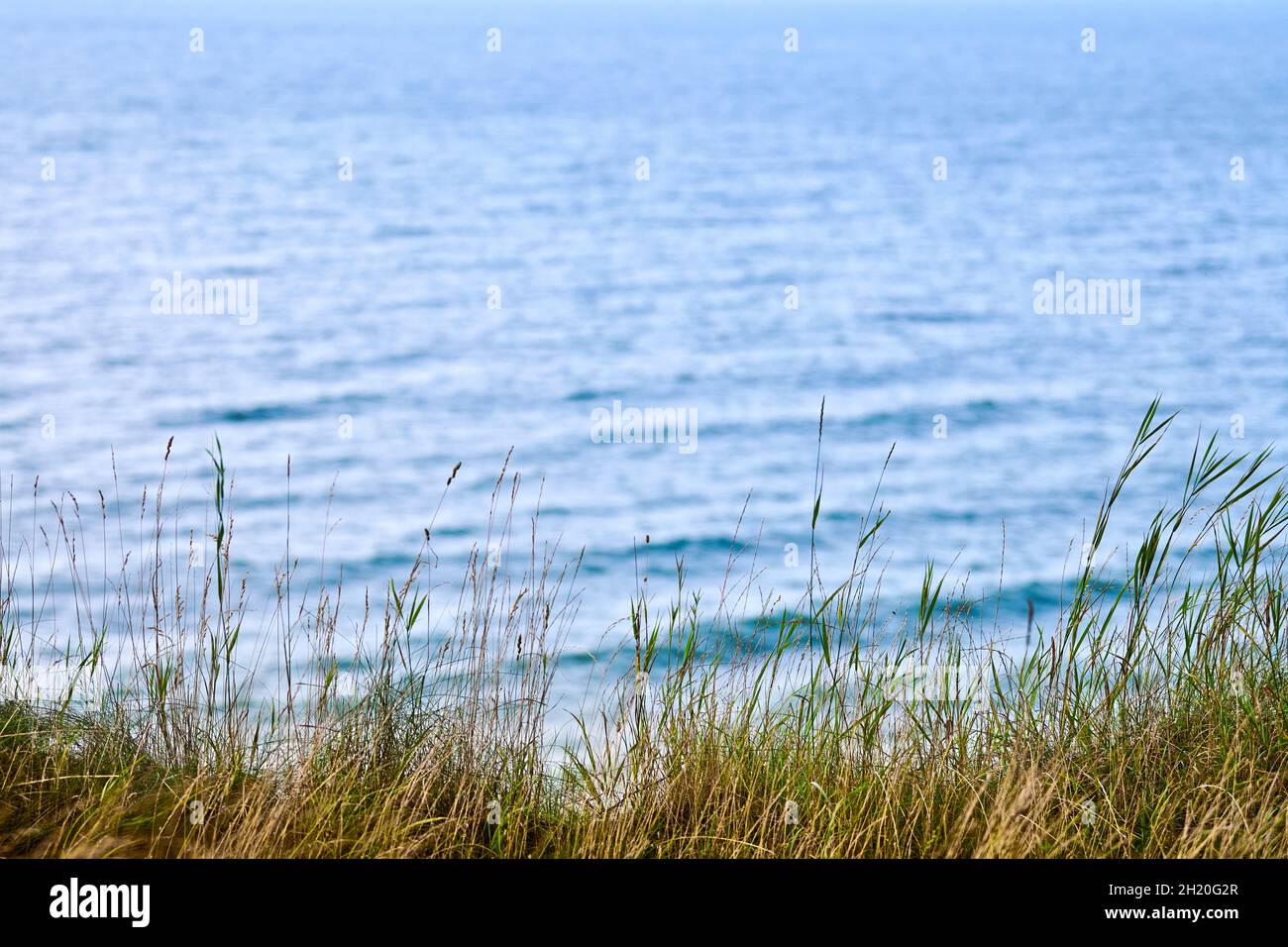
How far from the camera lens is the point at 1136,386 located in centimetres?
1753

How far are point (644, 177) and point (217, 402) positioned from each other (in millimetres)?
17849

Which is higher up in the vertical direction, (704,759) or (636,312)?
(704,759)

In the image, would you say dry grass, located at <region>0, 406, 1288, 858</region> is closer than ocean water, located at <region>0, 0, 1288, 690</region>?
Yes

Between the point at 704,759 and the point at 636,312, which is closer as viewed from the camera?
the point at 704,759

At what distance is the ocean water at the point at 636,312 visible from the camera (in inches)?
527

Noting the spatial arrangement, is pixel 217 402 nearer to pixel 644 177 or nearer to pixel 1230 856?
pixel 1230 856

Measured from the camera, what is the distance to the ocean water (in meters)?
13.4

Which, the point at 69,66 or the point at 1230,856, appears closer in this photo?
the point at 1230,856

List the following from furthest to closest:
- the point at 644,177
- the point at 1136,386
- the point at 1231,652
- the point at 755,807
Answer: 1. the point at 644,177
2. the point at 1136,386
3. the point at 1231,652
4. the point at 755,807

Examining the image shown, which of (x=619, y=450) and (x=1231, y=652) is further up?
(x=1231, y=652)

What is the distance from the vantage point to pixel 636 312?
21344 mm

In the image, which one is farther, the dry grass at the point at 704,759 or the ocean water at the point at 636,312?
the ocean water at the point at 636,312
